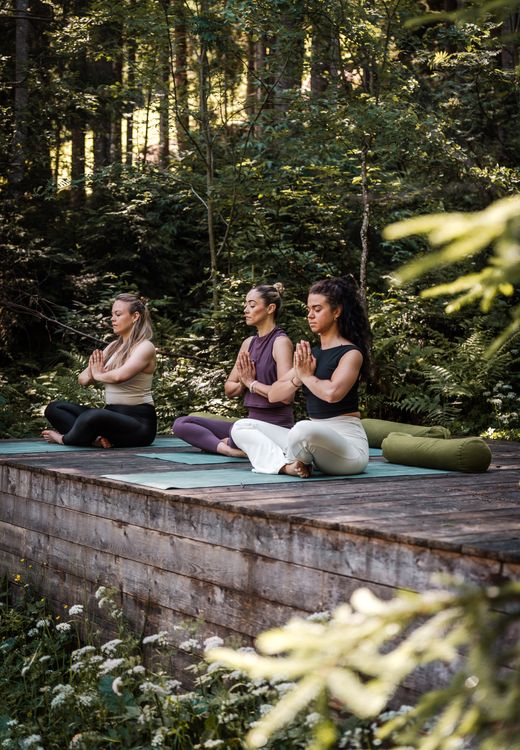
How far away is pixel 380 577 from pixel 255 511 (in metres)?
0.69

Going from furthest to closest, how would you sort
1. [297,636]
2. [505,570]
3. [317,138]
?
[317,138], [505,570], [297,636]

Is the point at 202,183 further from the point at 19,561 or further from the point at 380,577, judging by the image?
the point at 380,577

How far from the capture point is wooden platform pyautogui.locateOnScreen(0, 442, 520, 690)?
279 centimetres

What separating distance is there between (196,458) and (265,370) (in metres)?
0.77

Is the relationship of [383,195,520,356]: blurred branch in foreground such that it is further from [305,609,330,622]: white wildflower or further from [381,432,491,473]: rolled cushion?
[381,432,491,473]: rolled cushion

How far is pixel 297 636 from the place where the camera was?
1149mm

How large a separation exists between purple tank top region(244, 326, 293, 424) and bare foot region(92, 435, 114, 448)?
1.45m

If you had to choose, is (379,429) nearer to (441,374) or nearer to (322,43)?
(441,374)

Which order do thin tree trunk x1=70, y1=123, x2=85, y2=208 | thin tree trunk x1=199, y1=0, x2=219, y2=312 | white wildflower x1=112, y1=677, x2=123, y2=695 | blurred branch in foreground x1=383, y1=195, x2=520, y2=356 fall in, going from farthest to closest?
thin tree trunk x1=70, y1=123, x2=85, y2=208
thin tree trunk x1=199, y1=0, x2=219, y2=312
white wildflower x1=112, y1=677, x2=123, y2=695
blurred branch in foreground x1=383, y1=195, x2=520, y2=356

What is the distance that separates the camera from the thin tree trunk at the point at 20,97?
11523 millimetres

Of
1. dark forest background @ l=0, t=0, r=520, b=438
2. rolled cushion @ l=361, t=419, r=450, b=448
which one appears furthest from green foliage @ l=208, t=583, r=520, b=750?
dark forest background @ l=0, t=0, r=520, b=438

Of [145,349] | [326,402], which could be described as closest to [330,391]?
[326,402]

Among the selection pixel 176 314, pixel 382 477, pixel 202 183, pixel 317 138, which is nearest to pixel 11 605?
pixel 382 477

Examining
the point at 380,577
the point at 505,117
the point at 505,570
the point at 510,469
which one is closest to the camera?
the point at 505,570
